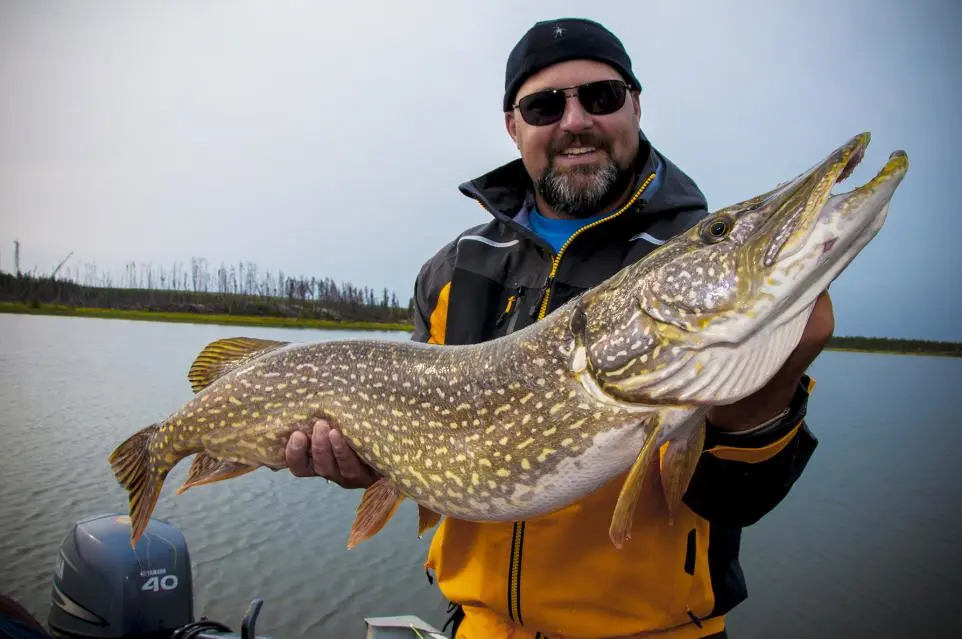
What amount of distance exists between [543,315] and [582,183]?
0.62 meters

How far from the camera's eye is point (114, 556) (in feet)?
10.0

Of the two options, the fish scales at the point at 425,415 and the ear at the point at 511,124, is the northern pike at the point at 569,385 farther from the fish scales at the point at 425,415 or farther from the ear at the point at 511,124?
the ear at the point at 511,124

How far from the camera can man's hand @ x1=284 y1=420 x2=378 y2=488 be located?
7.55 ft

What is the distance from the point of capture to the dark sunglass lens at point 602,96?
2607 millimetres

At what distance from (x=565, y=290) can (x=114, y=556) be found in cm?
263

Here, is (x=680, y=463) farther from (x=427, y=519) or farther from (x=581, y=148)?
(x=581, y=148)

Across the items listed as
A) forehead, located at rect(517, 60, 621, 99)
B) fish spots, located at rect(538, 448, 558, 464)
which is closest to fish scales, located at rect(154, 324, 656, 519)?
fish spots, located at rect(538, 448, 558, 464)

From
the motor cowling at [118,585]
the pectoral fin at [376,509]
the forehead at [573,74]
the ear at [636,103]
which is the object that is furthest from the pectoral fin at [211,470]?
the ear at [636,103]

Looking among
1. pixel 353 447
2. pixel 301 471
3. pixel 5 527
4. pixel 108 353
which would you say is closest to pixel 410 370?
pixel 353 447

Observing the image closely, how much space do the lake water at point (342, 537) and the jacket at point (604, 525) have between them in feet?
2.54

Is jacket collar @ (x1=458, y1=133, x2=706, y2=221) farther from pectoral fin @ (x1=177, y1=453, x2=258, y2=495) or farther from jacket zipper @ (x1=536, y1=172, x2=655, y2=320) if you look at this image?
pectoral fin @ (x1=177, y1=453, x2=258, y2=495)

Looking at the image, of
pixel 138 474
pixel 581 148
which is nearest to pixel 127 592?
pixel 138 474

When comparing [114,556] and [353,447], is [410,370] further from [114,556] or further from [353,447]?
[114,556]

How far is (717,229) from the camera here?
1.59 meters
